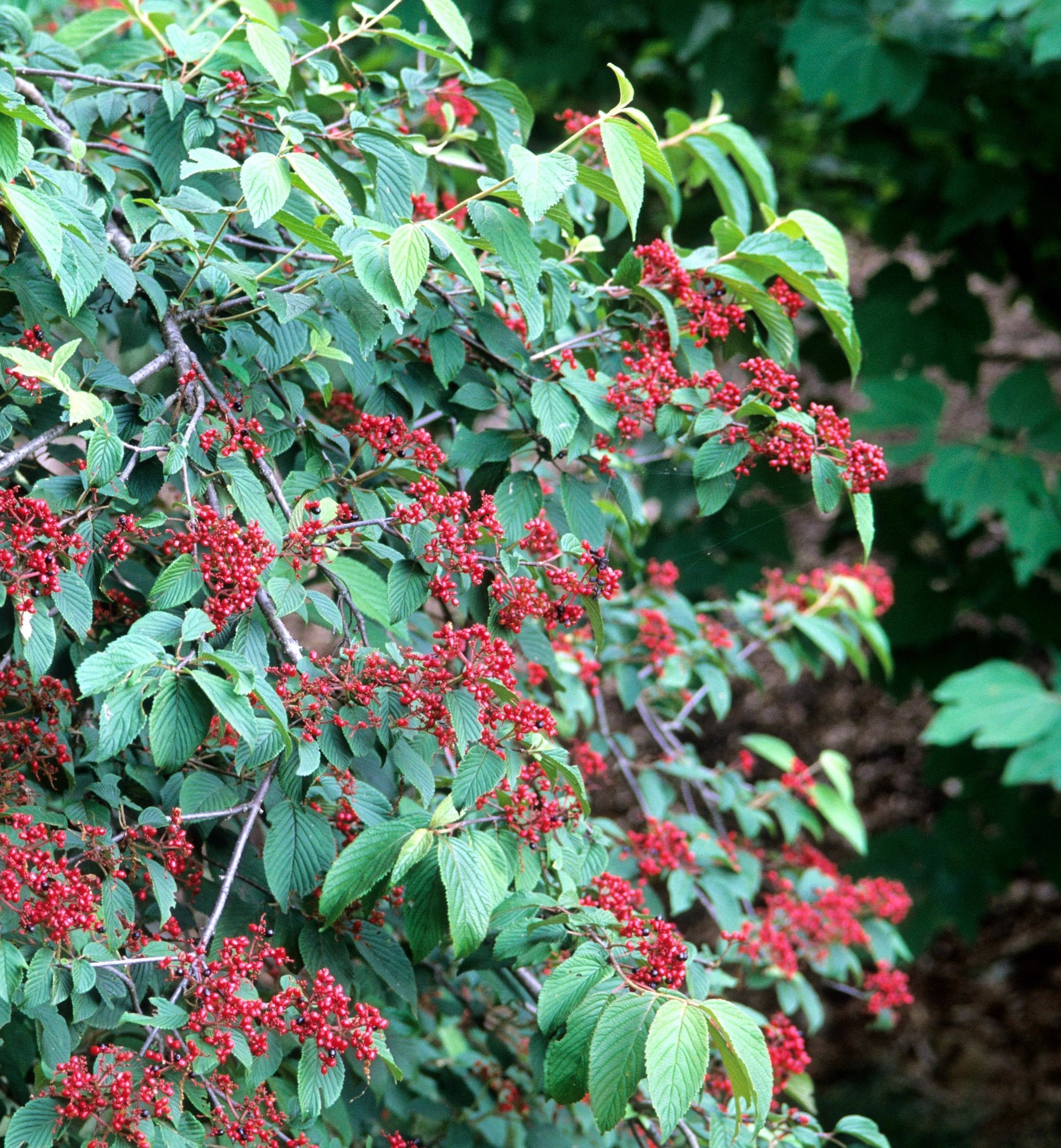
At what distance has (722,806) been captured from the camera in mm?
1839

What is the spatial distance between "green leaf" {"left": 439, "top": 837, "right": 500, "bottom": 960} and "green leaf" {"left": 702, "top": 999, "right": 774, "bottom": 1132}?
7.9 inches

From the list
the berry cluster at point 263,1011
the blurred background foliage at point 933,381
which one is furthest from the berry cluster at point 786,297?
the blurred background foliage at point 933,381

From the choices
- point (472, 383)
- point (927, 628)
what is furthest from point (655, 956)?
point (927, 628)

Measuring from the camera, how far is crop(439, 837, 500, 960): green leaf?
93 cm

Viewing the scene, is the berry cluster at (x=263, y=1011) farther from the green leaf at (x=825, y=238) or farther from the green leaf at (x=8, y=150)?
the green leaf at (x=825, y=238)

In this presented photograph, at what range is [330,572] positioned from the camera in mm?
1112

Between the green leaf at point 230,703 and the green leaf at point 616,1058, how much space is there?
38cm

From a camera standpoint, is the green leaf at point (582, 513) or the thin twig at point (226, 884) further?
the green leaf at point (582, 513)

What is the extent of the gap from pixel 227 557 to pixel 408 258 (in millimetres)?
294

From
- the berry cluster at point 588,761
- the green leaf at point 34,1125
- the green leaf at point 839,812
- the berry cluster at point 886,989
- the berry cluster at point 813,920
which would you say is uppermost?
the green leaf at point 34,1125

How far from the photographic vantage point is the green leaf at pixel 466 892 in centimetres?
93

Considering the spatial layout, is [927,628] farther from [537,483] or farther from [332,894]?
[332,894]

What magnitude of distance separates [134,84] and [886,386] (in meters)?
2.42

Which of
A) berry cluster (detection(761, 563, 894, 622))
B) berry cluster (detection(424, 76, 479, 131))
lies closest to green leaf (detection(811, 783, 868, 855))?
berry cluster (detection(761, 563, 894, 622))
